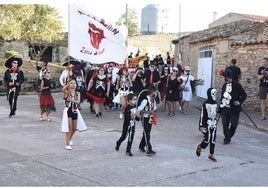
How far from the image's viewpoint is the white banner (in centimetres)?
872

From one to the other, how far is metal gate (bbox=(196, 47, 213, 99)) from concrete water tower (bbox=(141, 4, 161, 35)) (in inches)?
1085

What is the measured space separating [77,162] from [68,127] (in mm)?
1195

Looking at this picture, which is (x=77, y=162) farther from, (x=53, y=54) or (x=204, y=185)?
(x=53, y=54)

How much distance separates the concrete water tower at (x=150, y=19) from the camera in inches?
1892

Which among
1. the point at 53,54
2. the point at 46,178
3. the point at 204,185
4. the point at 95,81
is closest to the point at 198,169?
the point at 204,185

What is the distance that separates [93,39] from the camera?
30.3 feet

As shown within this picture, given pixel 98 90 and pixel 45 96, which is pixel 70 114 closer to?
pixel 45 96

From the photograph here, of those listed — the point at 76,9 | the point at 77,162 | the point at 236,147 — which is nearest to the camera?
the point at 77,162

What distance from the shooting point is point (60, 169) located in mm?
6828

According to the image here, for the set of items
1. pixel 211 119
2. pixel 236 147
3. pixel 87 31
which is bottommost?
pixel 236 147

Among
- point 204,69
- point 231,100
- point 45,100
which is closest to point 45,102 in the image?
point 45,100

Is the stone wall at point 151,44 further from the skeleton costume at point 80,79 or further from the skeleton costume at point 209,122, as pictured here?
the skeleton costume at point 209,122

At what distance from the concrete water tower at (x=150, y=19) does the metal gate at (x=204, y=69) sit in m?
27.6

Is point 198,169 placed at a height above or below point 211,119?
below
